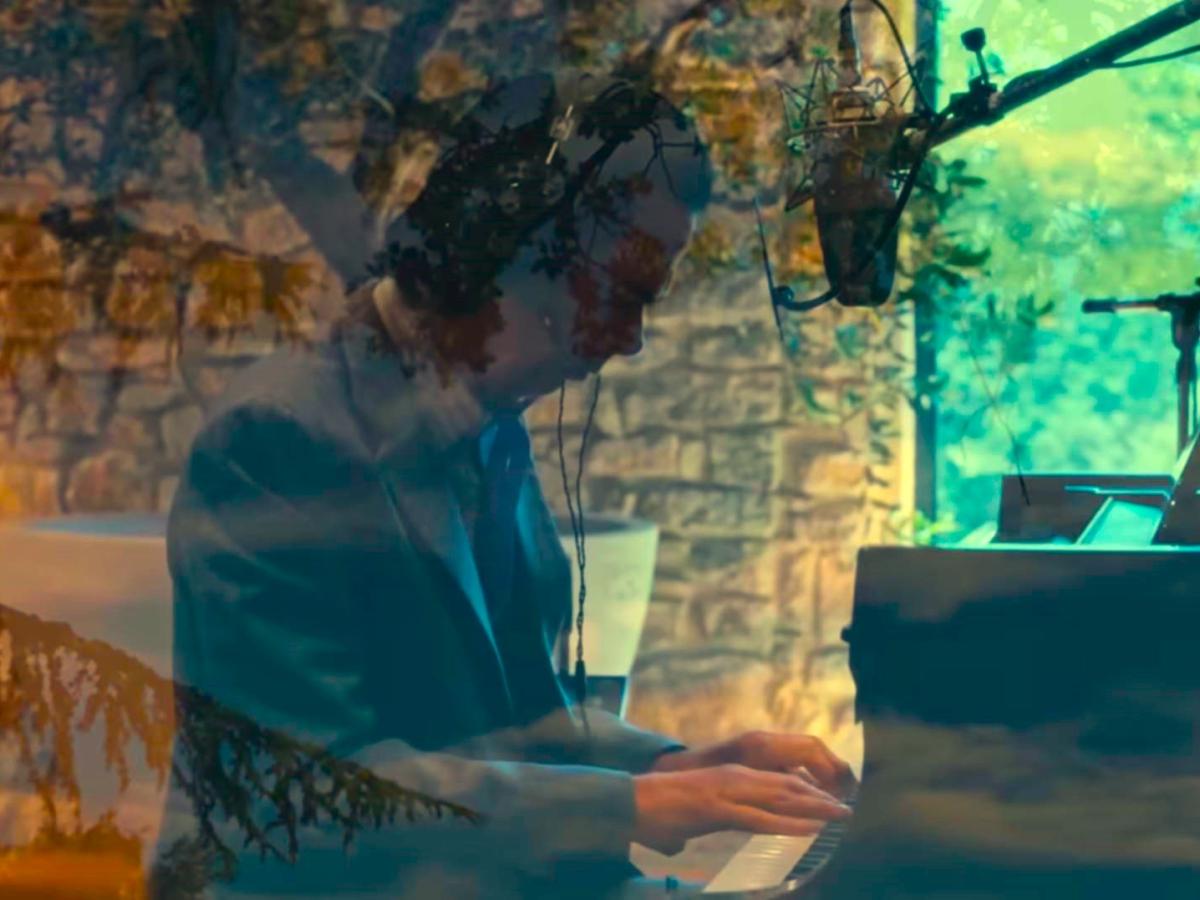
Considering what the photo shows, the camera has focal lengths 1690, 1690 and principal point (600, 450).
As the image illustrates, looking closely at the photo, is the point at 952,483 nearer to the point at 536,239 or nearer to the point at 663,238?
the point at 663,238

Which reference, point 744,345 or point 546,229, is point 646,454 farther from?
point 546,229

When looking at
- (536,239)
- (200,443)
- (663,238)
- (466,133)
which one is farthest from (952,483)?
(200,443)

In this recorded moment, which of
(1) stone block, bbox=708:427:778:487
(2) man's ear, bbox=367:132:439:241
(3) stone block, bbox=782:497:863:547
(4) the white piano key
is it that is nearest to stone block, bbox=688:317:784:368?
(1) stone block, bbox=708:427:778:487

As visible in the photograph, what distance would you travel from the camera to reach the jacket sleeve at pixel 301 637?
2.58 metres

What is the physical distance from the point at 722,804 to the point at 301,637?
69 cm

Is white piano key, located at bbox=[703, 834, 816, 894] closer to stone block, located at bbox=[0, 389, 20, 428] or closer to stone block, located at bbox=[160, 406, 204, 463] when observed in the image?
stone block, located at bbox=[160, 406, 204, 463]

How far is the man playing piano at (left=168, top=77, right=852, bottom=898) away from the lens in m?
2.54

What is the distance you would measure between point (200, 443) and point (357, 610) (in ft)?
1.20

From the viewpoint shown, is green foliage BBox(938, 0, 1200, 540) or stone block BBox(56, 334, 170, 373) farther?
stone block BBox(56, 334, 170, 373)

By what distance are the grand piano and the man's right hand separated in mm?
121

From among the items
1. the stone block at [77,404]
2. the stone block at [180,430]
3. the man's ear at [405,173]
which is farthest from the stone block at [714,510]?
the stone block at [77,404]

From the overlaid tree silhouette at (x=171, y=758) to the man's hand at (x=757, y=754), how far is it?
0.34 meters

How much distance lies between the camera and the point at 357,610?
2.58 metres

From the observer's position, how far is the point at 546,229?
255cm
